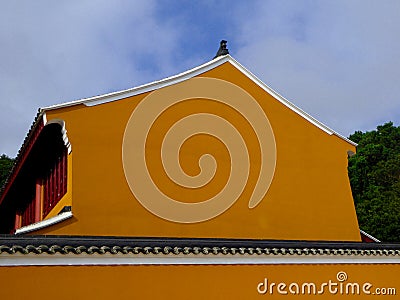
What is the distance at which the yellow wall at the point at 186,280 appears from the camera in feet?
25.3

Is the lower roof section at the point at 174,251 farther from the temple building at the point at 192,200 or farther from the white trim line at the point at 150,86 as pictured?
the white trim line at the point at 150,86

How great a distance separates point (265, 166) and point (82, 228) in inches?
184

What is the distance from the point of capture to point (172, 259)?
861 cm

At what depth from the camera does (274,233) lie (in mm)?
12234

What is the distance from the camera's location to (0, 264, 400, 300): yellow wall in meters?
7.71

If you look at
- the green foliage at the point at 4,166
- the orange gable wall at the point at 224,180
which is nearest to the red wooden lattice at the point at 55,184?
the orange gable wall at the point at 224,180

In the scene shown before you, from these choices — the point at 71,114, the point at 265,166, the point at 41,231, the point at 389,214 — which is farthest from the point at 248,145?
the point at 389,214

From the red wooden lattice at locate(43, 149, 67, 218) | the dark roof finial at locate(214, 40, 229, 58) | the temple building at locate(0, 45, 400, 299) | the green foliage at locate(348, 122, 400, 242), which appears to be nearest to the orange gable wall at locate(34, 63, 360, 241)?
the temple building at locate(0, 45, 400, 299)

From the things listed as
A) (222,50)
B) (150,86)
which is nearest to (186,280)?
(150,86)

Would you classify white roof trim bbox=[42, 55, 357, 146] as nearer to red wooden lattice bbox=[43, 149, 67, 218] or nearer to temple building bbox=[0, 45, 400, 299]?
temple building bbox=[0, 45, 400, 299]

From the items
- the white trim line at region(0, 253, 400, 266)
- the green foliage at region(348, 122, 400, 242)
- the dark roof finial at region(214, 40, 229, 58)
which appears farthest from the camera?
the green foliage at region(348, 122, 400, 242)

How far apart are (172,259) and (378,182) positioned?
31.9 metres

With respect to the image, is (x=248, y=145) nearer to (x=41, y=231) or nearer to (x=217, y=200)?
(x=217, y=200)

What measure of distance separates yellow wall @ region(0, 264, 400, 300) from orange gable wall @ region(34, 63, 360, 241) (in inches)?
92.6
